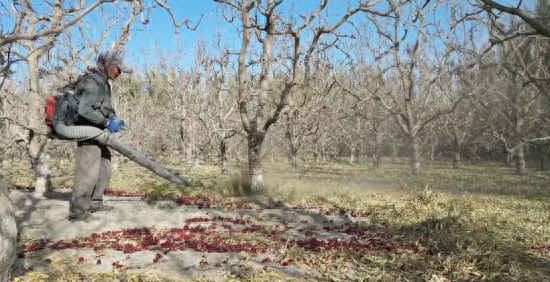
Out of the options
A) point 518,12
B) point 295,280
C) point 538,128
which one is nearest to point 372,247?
point 295,280

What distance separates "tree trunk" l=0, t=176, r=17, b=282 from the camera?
132 inches

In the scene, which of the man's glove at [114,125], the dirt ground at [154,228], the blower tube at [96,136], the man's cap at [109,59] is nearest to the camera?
the dirt ground at [154,228]

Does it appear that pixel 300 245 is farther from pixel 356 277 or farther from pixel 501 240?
pixel 501 240

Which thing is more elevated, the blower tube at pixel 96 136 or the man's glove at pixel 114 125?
the man's glove at pixel 114 125

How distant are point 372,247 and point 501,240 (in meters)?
2.32

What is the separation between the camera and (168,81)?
26922 millimetres

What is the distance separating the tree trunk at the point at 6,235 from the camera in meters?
3.36

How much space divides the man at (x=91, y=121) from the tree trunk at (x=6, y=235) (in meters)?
3.19

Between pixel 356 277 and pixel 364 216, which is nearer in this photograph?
pixel 356 277

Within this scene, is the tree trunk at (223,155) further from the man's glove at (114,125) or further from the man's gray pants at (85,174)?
the man's gray pants at (85,174)

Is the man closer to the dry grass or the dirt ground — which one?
the dirt ground

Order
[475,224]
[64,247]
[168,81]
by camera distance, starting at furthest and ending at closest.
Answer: [168,81]
[475,224]
[64,247]

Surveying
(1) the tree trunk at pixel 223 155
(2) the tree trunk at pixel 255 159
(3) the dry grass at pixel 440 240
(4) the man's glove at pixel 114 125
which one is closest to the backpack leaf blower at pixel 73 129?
(4) the man's glove at pixel 114 125

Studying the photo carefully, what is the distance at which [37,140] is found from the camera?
9000mm
